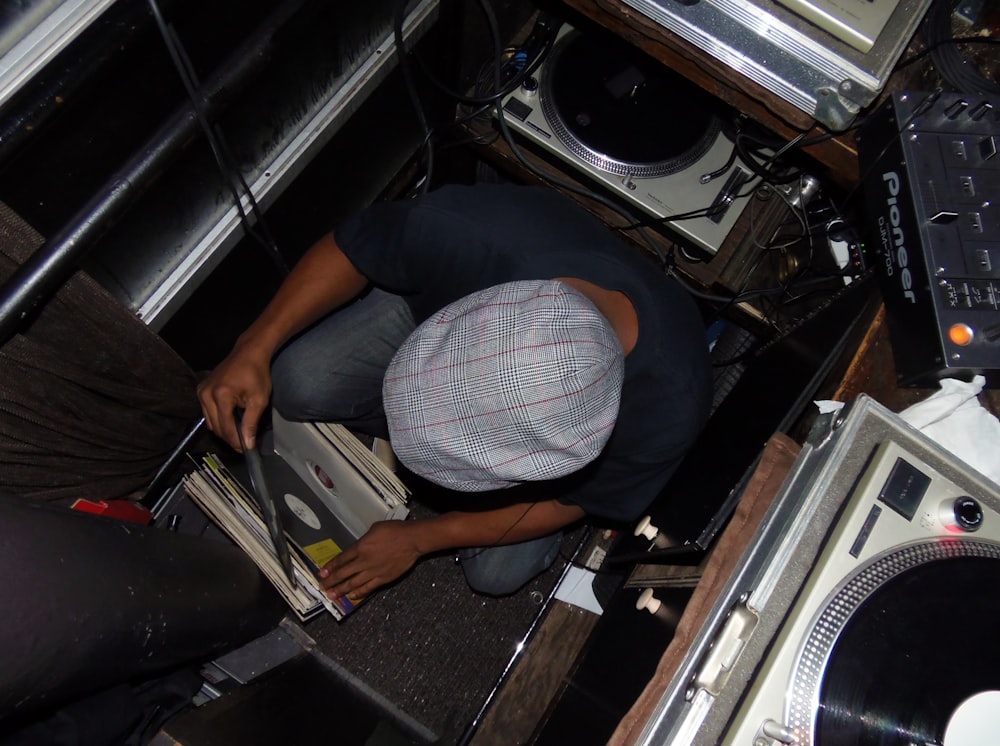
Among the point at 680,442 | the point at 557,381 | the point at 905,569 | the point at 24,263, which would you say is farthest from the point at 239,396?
the point at 905,569

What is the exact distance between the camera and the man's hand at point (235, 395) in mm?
1162

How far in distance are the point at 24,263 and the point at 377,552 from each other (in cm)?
83

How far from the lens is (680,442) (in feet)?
3.89

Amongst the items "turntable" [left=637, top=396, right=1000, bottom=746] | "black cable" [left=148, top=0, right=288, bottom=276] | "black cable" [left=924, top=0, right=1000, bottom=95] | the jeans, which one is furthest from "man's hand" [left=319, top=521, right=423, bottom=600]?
"black cable" [left=924, top=0, right=1000, bottom=95]

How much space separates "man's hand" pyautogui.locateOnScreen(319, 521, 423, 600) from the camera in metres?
1.38

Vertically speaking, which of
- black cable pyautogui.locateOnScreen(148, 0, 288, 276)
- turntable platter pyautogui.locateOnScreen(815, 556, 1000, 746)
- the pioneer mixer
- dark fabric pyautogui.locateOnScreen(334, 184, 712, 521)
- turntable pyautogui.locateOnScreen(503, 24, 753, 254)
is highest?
turntable pyautogui.locateOnScreen(503, 24, 753, 254)

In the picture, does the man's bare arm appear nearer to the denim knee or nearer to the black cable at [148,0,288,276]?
the black cable at [148,0,288,276]

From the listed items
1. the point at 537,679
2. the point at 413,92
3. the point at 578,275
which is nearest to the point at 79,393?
the point at 578,275

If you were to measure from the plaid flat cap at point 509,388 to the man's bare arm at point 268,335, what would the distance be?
32 cm

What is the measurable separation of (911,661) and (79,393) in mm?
1058

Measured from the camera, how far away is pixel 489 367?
35.4 inches

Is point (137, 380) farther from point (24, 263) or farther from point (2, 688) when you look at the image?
point (2, 688)

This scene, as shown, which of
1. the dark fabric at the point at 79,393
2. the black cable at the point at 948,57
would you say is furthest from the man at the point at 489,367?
the black cable at the point at 948,57

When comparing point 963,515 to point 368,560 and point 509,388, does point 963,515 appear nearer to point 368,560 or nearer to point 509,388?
point 509,388
